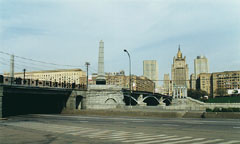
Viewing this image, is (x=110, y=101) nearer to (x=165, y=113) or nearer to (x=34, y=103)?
(x=34, y=103)

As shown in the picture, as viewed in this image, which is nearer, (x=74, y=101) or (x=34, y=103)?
(x=74, y=101)

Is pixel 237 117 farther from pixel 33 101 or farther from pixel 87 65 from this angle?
pixel 87 65

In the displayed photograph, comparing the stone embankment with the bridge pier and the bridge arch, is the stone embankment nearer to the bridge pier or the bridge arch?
the bridge pier

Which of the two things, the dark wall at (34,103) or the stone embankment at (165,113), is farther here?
the dark wall at (34,103)

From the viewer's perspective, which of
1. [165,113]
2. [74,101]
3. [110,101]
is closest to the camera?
[165,113]

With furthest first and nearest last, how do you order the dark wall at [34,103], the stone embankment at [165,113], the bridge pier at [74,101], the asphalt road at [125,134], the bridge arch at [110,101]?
1. the bridge arch at [110,101]
2. the dark wall at [34,103]
3. the bridge pier at [74,101]
4. the stone embankment at [165,113]
5. the asphalt road at [125,134]

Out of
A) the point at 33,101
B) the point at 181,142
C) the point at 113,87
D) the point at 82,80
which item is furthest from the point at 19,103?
the point at 82,80

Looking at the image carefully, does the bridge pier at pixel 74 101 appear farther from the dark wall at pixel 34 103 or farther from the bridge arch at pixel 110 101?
the bridge arch at pixel 110 101

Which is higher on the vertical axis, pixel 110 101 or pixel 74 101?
pixel 74 101

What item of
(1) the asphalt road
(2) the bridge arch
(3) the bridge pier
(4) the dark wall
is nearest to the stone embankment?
(3) the bridge pier

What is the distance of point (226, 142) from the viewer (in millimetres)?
11992

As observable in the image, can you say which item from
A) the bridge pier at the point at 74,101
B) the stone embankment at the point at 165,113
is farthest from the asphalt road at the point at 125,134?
the bridge pier at the point at 74,101

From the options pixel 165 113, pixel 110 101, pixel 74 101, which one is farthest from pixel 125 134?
pixel 110 101

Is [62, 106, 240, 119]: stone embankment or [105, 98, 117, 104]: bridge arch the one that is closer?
[62, 106, 240, 119]: stone embankment
